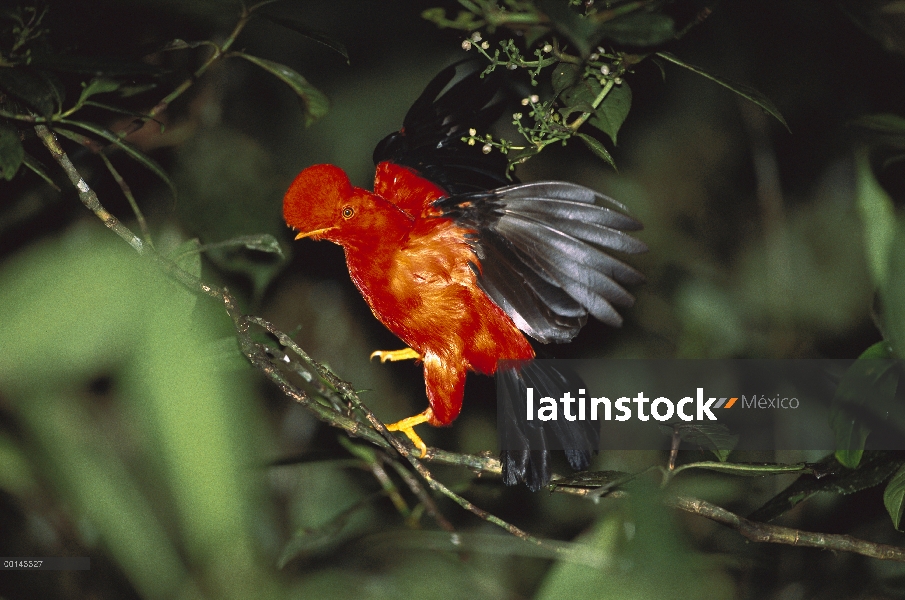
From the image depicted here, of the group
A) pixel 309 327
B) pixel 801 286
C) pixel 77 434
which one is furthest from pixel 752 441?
pixel 77 434

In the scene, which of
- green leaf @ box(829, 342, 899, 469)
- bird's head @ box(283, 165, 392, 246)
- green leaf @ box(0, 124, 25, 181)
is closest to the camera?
green leaf @ box(0, 124, 25, 181)

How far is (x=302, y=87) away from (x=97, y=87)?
32cm

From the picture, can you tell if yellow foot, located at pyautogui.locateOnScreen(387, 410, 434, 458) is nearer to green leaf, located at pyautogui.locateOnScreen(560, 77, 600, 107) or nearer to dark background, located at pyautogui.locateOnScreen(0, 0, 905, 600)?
dark background, located at pyautogui.locateOnScreen(0, 0, 905, 600)

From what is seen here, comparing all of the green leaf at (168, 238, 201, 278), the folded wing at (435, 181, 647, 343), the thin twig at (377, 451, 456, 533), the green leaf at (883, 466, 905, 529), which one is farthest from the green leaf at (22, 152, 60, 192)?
the green leaf at (883, 466, 905, 529)

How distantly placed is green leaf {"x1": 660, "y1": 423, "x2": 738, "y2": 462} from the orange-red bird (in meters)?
0.16

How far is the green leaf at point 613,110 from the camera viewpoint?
94cm

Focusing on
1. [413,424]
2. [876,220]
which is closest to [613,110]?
[876,220]

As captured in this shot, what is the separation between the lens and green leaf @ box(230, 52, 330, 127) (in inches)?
43.2

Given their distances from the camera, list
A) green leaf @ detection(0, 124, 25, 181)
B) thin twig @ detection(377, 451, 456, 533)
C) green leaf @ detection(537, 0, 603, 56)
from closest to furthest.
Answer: green leaf @ detection(537, 0, 603, 56), green leaf @ detection(0, 124, 25, 181), thin twig @ detection(377, 451, 456, 533)

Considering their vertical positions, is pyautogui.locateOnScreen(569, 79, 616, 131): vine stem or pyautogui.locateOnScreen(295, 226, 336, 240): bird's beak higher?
pyautogui.locateOnScreen(569, 79, 616, 131): vine stem

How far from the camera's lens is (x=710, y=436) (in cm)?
100

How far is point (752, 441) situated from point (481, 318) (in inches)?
28.4

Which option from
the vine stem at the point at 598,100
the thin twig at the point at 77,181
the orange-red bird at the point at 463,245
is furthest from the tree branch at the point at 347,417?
the vine stem at the point at 598,100

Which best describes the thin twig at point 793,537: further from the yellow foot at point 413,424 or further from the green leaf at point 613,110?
the green leaf at point 613,110
